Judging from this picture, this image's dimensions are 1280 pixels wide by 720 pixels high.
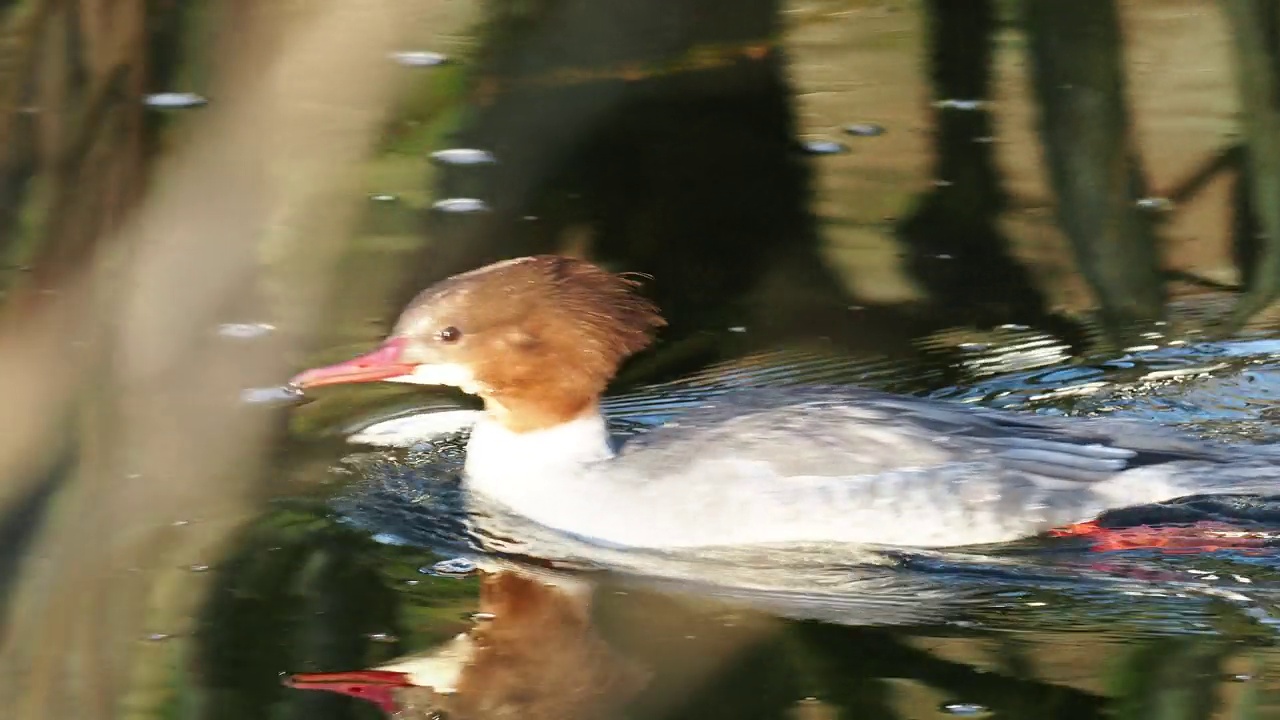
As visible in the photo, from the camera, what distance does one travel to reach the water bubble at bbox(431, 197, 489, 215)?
609cm

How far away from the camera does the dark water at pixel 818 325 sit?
3.39 metres

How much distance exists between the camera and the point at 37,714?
7.59ft

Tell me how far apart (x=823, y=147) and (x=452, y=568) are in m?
3.33

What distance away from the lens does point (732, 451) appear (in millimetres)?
4188

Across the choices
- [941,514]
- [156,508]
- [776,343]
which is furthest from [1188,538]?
[156,508]

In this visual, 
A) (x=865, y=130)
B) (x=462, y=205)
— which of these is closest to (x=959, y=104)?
(x=865, y=130)

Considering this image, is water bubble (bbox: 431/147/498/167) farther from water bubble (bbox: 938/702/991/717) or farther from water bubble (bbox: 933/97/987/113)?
water bubble (bbox: 938/702/991/717)

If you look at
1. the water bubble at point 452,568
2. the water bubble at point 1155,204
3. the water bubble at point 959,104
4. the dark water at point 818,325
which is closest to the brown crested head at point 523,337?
the dark water at point 818,325

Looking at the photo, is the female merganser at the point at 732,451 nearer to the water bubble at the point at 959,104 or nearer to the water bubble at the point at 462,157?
the water bubble at the point at 462,157

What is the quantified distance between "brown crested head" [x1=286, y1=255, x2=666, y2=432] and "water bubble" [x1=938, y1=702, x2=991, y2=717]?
1.54 meters

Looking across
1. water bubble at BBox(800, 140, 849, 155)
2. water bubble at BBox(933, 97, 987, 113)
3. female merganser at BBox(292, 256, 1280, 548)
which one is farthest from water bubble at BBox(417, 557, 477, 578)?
water bubble at BBox(933, 97, 987, 113)

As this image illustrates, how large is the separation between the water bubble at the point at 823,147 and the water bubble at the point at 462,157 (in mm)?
1226

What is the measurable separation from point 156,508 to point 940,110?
416 centimetres

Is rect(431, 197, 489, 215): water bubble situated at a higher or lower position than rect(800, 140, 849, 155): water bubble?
lower
